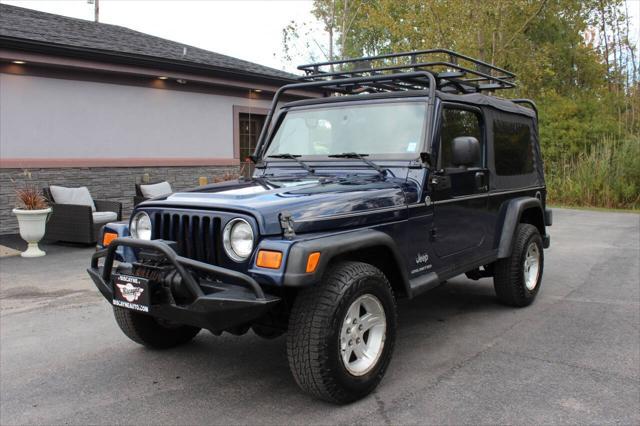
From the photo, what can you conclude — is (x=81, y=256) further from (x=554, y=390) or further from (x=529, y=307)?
(x=554, y=390)

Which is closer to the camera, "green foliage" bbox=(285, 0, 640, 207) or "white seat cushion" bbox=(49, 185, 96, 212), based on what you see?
"white seat cushion" bbox=(49, 185, 96, 212)

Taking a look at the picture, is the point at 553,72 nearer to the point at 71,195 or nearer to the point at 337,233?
the point at 71,195

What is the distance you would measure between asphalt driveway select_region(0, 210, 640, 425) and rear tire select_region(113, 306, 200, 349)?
11 cm

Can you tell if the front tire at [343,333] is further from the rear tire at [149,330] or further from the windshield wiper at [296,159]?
the rear tire at [149,330]

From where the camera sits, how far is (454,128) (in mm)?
4441

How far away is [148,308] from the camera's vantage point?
3.09m

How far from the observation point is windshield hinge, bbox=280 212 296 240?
3051 mm

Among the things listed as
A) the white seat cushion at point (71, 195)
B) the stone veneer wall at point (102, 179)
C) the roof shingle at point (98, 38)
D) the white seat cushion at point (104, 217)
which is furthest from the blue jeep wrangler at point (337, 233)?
the roof shingle at point (98, 38)

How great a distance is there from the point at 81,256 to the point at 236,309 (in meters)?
6.06

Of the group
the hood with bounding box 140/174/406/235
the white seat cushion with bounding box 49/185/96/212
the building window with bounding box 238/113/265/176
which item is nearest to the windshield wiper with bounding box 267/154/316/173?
the hood with bounding box 140/174/406/235

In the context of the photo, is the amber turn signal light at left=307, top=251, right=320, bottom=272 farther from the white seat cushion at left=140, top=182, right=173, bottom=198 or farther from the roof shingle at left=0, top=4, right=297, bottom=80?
the roof shingle at left=0, top=4, right=297, bottom=80

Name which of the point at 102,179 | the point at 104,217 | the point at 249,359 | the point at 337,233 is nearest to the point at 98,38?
A: the point at 102,179

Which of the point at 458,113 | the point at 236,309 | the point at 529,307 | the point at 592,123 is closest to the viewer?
the point at 236,309

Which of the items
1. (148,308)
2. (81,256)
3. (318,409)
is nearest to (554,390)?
(318,409)
